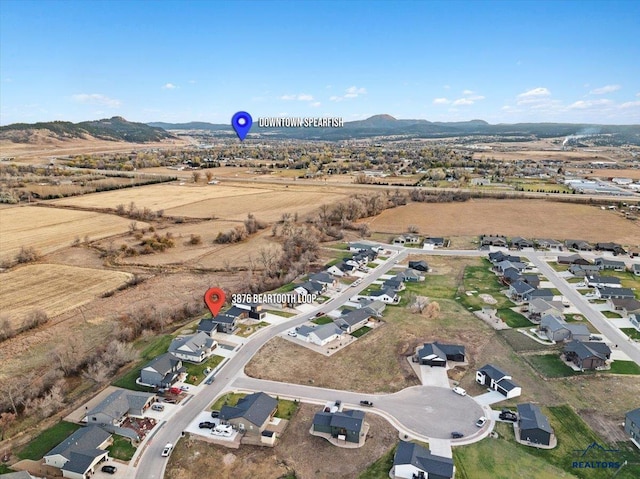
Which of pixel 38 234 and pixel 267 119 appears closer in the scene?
pixel 267 119

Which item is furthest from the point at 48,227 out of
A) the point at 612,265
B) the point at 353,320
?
the point at 612,265

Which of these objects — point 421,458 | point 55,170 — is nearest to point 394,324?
point 421,458

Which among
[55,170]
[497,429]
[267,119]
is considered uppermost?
[267,119]

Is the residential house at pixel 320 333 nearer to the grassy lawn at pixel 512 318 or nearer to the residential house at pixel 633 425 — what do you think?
the grassy lawn at pixel 512 318

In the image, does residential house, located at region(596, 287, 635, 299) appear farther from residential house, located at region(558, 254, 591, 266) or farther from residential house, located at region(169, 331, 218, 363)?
residential house, located at region(169, 331, 218, 363)

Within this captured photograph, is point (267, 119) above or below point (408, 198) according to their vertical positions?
above

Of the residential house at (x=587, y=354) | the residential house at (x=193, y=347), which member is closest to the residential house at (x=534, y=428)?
the residential house at (x=587, y=354)

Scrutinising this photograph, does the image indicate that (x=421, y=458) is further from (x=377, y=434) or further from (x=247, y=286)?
(x=247, y=286)

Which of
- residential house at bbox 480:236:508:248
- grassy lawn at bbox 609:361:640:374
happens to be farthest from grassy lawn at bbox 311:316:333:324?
residential house at bbox 480:236:508:248
